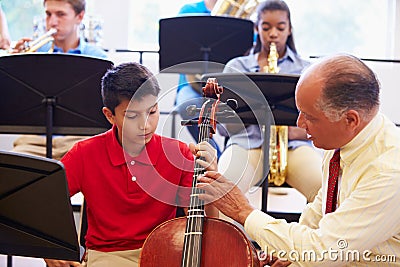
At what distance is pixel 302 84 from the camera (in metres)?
1.80

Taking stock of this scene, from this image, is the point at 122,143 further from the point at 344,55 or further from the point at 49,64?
the point at 344,55

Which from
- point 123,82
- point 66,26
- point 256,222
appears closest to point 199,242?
point 256,222

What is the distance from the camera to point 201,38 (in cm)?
350

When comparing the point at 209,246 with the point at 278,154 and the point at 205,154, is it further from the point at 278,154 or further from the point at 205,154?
the point at 278,154

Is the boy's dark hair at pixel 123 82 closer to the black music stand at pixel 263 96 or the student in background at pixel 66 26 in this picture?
the black music stand at pixel 263 96

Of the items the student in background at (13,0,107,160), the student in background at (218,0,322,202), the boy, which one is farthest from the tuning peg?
the student in background at (13,0,107,160)

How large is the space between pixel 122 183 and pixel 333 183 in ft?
2.57

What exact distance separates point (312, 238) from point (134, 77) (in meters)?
0.92

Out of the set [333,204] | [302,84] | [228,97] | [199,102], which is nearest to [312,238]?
[333,204]

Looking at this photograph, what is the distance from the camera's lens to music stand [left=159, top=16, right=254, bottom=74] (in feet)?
11.4

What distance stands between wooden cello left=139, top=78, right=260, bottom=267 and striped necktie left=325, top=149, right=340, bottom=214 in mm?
272

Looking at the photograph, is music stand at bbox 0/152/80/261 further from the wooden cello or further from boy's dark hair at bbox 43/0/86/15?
boy's dark hair at bbox 43/0/86/15

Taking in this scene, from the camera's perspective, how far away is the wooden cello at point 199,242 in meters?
1.78

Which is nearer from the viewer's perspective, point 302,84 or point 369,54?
point 302,84
